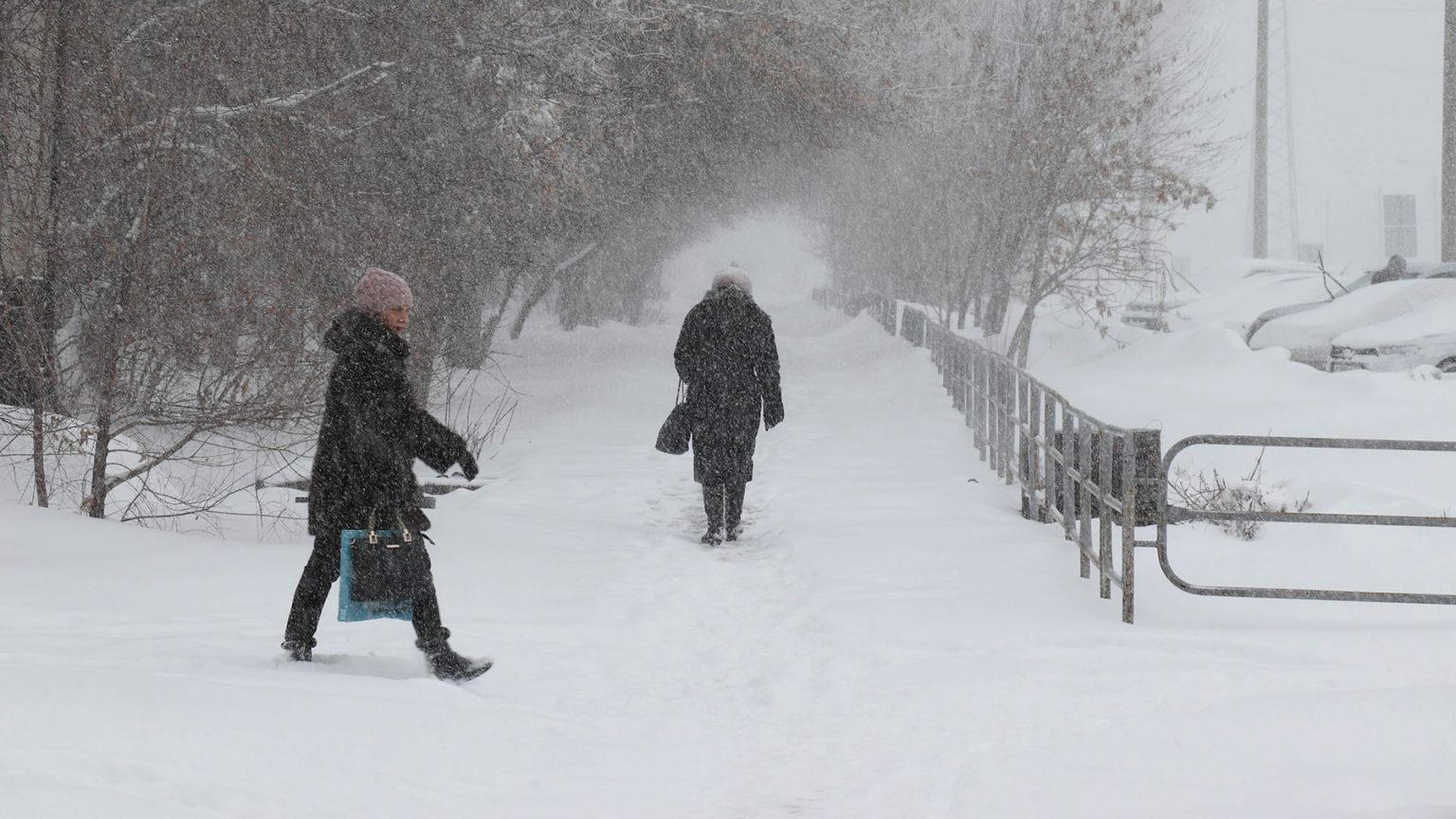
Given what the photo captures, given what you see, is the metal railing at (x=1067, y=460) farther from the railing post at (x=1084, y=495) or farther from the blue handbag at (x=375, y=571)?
the blue handbag at (x=375, y=571)

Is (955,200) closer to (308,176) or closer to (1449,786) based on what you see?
(308,176)

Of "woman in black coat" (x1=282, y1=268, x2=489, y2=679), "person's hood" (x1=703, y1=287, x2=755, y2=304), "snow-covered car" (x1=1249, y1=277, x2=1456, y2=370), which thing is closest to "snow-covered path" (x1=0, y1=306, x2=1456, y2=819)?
"woman in black coat" (x1=282, y1=268, x2=489, y2=679)

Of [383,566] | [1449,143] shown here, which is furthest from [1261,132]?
[383,566]

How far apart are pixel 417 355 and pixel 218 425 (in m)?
2.88

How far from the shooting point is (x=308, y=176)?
35.3 ft

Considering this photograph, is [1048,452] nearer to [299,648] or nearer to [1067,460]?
[1067,460]

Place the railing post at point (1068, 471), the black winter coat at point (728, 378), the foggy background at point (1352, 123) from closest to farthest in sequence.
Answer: the railing post at point (1068, 471) → the black winter coat at point (728, 378) → the foggy background at point (1352, 123)

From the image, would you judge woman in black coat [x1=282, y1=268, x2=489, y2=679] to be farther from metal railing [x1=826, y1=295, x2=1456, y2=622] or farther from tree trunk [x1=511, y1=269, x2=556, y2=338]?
tree trunk [x1=511, y1=269, x2=556, y2=338]

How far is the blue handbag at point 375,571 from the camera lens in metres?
5.25

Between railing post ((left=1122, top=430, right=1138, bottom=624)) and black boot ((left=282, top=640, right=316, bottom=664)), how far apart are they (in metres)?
3.63

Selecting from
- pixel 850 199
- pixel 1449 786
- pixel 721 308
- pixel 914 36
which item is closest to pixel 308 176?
pixel 721 308

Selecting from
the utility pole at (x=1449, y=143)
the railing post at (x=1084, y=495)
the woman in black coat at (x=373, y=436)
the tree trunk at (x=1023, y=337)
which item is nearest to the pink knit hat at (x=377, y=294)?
the woman in black coat at (x=373, y=436)

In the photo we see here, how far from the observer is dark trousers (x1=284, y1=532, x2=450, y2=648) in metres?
5.43

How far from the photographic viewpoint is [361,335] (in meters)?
5.32
